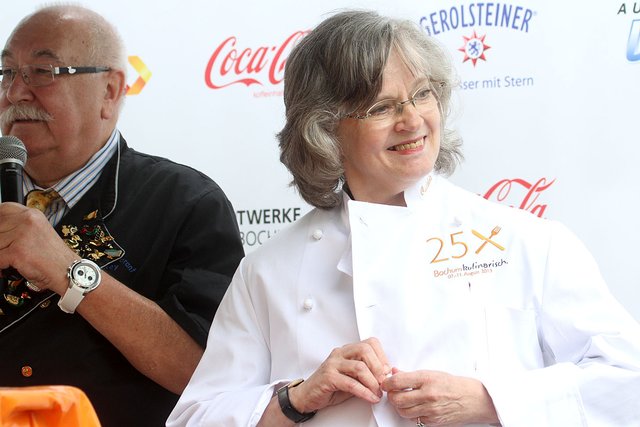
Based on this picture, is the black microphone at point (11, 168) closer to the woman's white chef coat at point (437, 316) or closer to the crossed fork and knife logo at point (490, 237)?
the woman's white chef coat at point (437, 316)

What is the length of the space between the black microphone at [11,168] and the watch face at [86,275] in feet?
0.65

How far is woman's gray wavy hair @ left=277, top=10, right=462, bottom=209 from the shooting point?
2.01m

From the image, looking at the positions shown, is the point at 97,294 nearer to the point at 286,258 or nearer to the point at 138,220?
the point at 138,220

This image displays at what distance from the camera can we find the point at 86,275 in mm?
2316

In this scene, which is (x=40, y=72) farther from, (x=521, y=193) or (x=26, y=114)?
(x=521, y=193)

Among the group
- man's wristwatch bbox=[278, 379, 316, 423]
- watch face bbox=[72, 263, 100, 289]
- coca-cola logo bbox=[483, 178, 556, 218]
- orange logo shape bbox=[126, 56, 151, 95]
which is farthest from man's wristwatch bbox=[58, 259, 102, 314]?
coca-cola logo bbox=[483, 178, 556, 218]

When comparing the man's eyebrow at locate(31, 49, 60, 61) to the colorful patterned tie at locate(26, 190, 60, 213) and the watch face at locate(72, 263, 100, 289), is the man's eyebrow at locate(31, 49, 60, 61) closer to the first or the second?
the colorful patterned tie at locate(26, 190, 60, 213)

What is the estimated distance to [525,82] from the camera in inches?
109

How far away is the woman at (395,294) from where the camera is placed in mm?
1735

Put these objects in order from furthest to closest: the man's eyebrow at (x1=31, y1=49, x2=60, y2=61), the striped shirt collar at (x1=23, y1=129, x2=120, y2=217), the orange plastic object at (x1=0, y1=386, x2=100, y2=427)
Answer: the man's eyebrow at (x1=31, y1=49, x2=60, y2=61)
the striped shirt collar at (x1=23, y1=129, x2=120, y2=217)
the orange plastic object at (x1=0, y1=386, x2=100, y2=427)

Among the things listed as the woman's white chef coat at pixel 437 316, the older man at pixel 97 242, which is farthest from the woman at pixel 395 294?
the older man at pixel 97 242

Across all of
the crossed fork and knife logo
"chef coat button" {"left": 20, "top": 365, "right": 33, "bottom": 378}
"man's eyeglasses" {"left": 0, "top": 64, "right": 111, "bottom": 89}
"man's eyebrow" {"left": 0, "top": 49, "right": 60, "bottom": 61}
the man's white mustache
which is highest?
"man's eyebrow" {"left": 0, "top": 49, "right": 60, "bottom": 61}

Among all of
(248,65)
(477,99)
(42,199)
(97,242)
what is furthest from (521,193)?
(42,199)

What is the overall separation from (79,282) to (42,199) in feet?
1.32
